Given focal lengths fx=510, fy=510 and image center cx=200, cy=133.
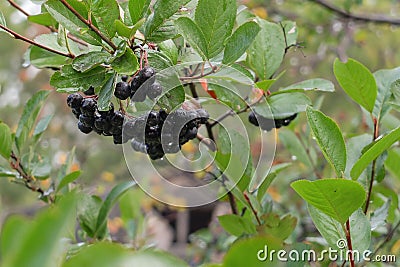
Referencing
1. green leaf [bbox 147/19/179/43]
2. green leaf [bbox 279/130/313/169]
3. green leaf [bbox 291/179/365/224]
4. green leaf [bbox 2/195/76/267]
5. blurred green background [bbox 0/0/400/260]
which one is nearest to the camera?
green leaf [bbox 2/195/76/267]

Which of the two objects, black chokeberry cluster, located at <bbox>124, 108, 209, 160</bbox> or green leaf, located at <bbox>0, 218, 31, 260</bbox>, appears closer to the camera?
green leaf, located at <bbox>0, 218, 31, 260</bbox>

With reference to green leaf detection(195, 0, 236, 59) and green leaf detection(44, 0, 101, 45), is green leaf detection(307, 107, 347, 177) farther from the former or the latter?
green leaf detection(44, 0, 101, 45)

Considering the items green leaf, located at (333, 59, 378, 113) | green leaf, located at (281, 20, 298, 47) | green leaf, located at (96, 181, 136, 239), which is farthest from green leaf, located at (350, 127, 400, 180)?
green leaf, located at (96, 181, 136, 239)

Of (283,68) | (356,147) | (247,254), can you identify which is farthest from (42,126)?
(283,68)

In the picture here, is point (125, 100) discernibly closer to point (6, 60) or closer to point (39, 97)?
point (39, 97)

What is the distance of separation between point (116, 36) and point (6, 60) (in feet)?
16.8

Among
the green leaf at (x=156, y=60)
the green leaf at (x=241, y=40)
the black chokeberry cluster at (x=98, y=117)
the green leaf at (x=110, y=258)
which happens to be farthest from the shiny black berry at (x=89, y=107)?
the green leaf at (x=110, y=258)

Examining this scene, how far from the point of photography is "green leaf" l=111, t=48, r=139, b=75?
65cm

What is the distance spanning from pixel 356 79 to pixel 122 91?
0.38m

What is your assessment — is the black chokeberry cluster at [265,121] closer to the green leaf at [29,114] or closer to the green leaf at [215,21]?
the green leaf at [215,21]

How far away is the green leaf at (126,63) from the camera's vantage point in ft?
2.14

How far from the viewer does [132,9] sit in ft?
2.25

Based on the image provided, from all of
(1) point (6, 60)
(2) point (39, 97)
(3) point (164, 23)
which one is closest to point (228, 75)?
(3) point (164, 23)

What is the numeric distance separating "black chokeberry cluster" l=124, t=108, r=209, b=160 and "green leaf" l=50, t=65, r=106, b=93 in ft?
0.25
